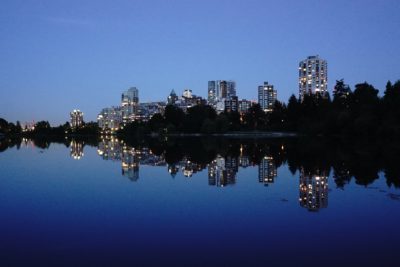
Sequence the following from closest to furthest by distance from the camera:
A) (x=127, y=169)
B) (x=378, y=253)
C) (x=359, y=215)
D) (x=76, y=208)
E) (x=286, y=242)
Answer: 1. (x=378, y=253)
2. (x=286, y=242)
3. (x=359, y=215)
4. (x=76, y=208)
5. (x=127, y=169)

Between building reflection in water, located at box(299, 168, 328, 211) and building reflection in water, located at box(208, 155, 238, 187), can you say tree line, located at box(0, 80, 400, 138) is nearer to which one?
building reflection in water, located at box(208, 155, 238, 187)

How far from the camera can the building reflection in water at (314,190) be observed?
1269 centimetres

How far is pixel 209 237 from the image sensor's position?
9078mm

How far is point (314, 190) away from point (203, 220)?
238 inches

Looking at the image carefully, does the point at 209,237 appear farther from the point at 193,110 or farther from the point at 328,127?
the point at 193,110

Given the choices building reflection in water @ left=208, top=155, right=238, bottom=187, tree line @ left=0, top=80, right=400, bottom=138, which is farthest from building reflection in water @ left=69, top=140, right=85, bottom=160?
tree line @ left=0, top=80, right=400, bottom=138

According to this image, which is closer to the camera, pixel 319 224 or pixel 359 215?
pixel 319 224

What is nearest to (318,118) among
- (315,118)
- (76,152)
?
(315,118)

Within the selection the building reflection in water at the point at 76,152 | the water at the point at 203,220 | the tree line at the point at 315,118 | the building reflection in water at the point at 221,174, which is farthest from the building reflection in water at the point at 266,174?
the tree line at the point at 315,118

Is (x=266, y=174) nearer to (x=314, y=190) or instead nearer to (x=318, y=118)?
(x=314, y=190)

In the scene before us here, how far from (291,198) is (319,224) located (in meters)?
3.58

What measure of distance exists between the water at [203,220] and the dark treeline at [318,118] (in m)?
45.7

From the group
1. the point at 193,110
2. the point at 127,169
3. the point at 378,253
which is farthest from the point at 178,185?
the point at 193,110

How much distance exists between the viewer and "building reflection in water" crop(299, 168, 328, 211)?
12688 millimetres
